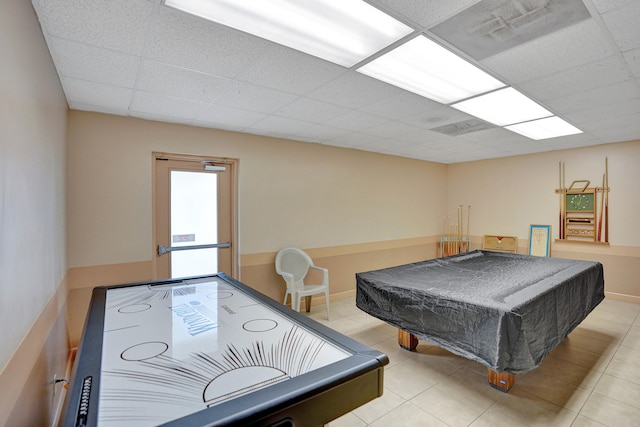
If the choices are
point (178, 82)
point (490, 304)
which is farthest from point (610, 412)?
point (178, 82)

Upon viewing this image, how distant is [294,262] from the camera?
4.29 metres

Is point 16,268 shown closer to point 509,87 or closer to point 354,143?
point 509,87

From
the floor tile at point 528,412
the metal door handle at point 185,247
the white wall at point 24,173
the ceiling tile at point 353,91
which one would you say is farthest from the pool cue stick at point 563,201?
the white wall at point 24,173

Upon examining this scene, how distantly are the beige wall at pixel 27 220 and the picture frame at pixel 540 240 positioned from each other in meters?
6.33

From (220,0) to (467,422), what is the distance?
2860 mm

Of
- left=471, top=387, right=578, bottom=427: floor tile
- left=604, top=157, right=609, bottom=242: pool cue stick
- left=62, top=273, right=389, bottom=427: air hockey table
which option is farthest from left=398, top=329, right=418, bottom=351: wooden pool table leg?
left=604, top=157, right=609, bottom=242: pool cue stick

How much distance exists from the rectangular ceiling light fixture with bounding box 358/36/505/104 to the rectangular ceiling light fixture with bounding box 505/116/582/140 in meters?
1.45

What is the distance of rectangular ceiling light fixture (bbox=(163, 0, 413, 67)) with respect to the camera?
1.49 m

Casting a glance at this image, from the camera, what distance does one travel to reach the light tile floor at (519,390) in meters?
2.10

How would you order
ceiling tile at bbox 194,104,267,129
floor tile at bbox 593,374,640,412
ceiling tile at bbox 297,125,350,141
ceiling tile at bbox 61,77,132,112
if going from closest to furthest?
floor tile at bbox 593,374,640,412
ceiling tile at bbox 61,77,132,112
ceiling tile at bbox 194,104,267,129
ceiling tile at bbox 297,125,350,141

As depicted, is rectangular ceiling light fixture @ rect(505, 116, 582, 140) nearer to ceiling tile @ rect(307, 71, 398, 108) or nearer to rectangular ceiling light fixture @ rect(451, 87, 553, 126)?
rectangular ceiling light fixture @ rect(451, 87, 553, 126)

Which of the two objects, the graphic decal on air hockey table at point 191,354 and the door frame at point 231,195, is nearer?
the graphic decal on air hockey table at point 191,354

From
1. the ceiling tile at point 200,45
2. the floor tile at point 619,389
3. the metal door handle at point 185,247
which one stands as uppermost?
the ceiling tile at point 200,45

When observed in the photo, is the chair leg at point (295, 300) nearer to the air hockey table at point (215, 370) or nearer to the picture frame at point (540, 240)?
A: the air hockey table at point (215, 370)
